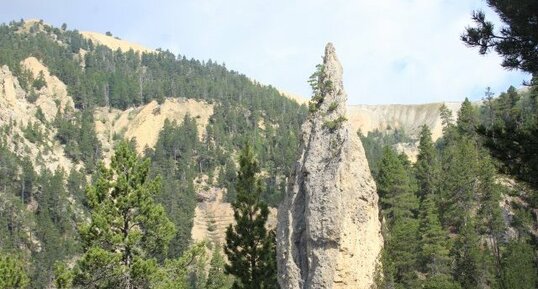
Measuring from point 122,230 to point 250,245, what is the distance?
11.3 meters

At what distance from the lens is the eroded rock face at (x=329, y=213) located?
106 feet

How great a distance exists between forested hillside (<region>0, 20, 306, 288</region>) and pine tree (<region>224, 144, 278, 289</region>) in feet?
155

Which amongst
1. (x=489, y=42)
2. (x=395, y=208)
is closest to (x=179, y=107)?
(x=395, y=208)

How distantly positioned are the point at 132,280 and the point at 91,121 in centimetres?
14957

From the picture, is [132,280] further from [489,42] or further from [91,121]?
[91,121]

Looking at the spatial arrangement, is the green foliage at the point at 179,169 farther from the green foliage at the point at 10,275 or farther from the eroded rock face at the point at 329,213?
the eroded rock face at the point at 329,213

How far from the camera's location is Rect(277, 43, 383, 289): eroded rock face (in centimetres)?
3234

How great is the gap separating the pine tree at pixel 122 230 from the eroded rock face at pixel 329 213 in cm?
932

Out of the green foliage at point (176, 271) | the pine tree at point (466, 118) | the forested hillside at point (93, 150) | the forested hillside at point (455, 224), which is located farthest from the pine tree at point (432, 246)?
the forested hillside at point (93, 150)

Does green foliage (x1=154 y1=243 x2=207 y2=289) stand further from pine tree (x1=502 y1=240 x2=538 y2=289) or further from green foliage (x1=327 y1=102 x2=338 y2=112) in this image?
pine tree (x1=502 y1=240 x2=538 y2=289)

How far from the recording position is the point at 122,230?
25922mm

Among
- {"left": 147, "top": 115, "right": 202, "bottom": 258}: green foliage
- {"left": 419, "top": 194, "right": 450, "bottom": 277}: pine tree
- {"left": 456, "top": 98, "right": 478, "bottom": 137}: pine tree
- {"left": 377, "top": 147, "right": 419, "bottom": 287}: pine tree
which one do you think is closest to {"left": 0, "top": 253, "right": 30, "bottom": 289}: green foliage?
{"left": 377, "top": 147, "right": 419, "bottom": 287}: pine tree

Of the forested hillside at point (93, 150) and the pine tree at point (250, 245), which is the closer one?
the pine tree at point (250, 245)

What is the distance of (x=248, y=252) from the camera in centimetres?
3559
